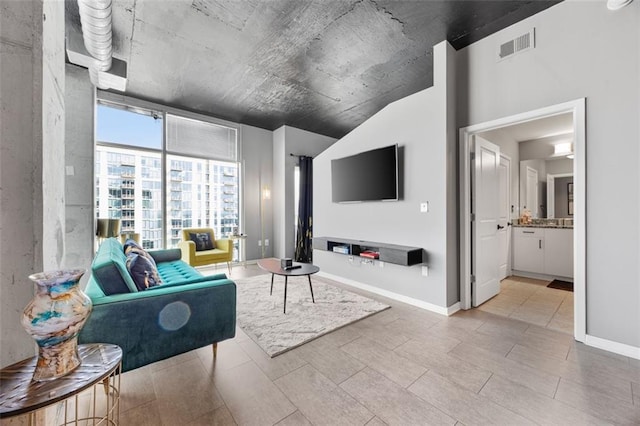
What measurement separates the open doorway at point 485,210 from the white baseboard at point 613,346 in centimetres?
6

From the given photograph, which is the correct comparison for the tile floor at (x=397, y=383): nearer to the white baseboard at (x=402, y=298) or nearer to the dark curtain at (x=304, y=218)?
the white baseboard at (x=402, y=298)

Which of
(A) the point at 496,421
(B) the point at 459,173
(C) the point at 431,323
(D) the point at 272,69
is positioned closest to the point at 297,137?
(D) the point at 272,69

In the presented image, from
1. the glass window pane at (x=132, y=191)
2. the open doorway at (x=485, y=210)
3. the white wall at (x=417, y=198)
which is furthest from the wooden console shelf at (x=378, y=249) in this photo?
the glass window pane at (x=132, y=191)

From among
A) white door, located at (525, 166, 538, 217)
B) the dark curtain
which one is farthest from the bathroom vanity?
the dark curtain

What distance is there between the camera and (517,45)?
8.61ft

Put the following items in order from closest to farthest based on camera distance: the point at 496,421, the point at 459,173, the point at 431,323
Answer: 1. the point at 496,421
2. the point at 431,323
3. the point at 459,173

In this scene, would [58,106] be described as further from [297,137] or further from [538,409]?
[297,137]

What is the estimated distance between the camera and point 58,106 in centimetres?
149

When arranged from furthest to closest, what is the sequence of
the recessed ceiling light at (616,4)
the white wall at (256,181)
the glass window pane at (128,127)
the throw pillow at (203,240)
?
the white wall at (256,181), the throw pillow at (203,240), the glass window pane at (128,127), the recessed ceiling light at (616,4)

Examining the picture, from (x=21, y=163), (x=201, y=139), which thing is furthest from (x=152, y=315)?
(x=201, y=139)

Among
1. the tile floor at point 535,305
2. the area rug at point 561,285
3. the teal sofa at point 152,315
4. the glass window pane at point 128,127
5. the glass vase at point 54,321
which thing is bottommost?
the tile floor at point 535,305

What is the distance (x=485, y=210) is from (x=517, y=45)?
5.85 ft

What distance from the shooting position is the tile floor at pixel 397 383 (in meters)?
1.47

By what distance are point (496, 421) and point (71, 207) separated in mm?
4860
